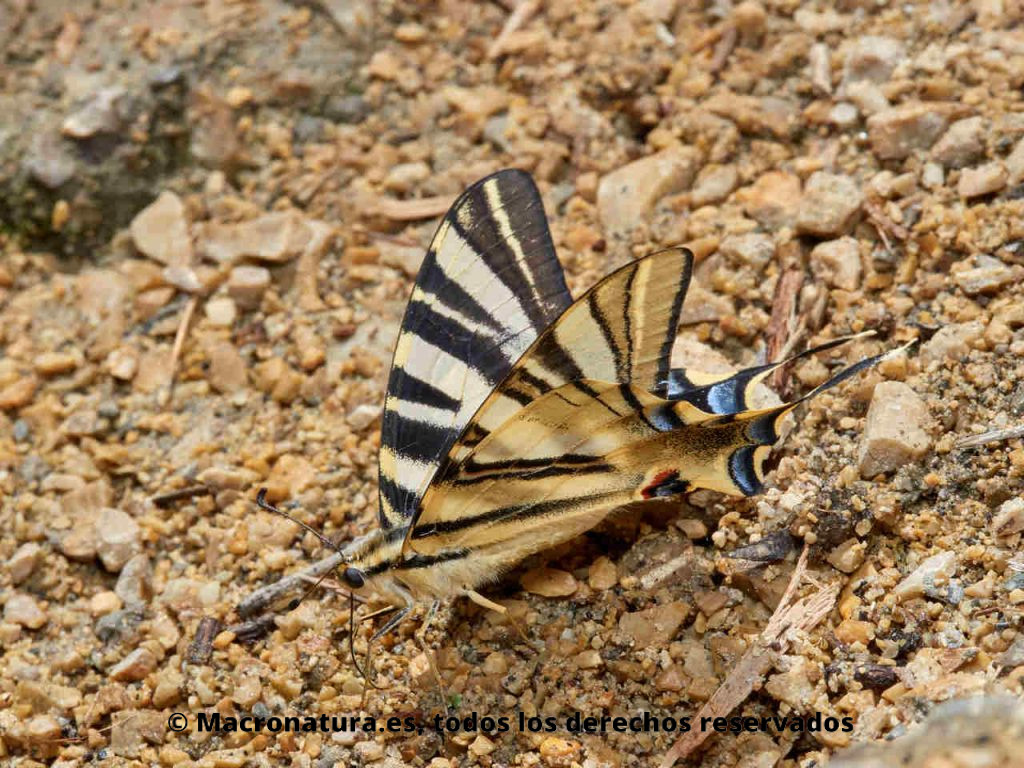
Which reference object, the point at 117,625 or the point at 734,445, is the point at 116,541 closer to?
→ the point at 117,625

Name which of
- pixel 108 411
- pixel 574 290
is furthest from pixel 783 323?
pixel 108 411

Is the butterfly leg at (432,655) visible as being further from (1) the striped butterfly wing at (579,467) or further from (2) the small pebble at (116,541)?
(2) the small pebble at (116,541)

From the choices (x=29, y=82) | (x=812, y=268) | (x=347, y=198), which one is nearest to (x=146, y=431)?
(x=347, y=198)

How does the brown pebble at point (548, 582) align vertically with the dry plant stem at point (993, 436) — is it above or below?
below

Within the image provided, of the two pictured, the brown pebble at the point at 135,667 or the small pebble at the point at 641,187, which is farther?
the small pebble at the point at 641,187

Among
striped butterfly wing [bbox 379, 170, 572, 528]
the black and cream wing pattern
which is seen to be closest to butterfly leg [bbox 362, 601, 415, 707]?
the black and cream wing pattern

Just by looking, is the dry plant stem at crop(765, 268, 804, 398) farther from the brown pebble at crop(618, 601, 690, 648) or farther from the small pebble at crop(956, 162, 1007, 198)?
the brown pebble at crop(618, 601, 690, 648)

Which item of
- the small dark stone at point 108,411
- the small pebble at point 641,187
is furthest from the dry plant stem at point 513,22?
the small dark stone at point 108,411
